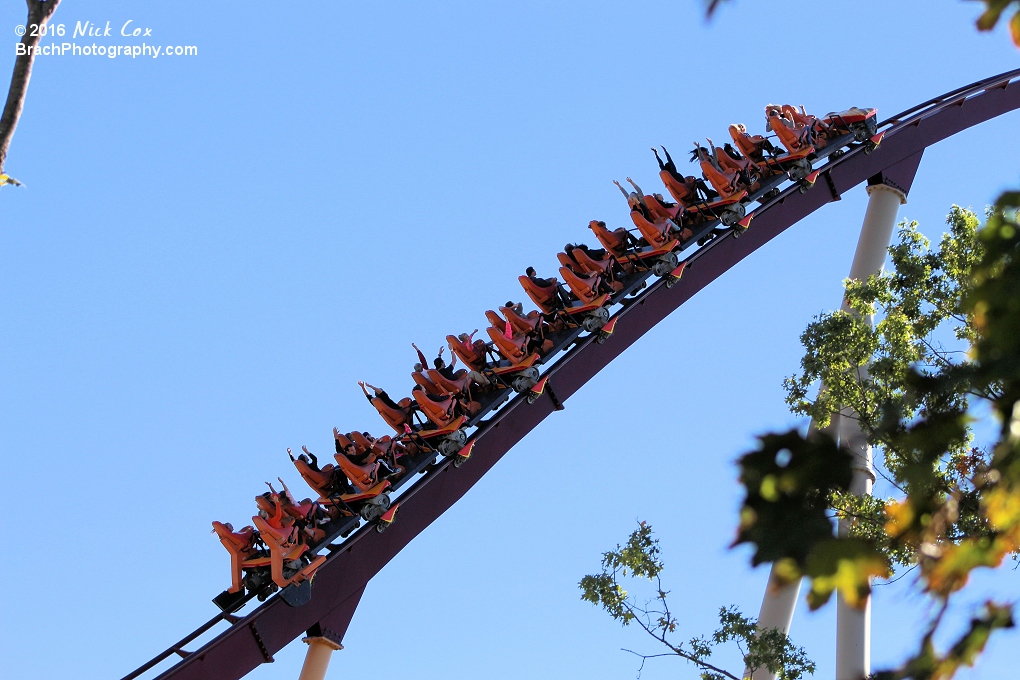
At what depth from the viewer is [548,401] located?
1084 centimetres

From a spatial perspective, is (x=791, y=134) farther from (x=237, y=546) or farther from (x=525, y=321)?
(x=237, y=546)

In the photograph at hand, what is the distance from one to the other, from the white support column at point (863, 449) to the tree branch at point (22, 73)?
4.34 metres

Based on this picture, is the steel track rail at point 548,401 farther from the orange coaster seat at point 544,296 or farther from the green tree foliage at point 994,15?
the green tree foliage at point 994,15

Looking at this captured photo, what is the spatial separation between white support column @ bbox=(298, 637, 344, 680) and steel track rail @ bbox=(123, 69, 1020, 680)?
0.40 ft

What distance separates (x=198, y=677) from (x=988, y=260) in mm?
7096

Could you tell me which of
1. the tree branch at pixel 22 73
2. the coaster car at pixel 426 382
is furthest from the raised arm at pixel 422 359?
the tree branch at pixel 22 73

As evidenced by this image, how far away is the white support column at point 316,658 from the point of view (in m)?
9.11

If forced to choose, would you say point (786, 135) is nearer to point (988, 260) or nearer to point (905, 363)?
point (905, 363)

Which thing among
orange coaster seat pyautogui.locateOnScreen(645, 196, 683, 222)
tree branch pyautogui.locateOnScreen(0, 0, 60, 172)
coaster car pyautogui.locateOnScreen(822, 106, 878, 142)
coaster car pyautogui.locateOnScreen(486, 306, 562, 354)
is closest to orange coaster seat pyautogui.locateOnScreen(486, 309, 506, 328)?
coaster car pyautogui.locateOnScreen(486, 306, 562, 354)

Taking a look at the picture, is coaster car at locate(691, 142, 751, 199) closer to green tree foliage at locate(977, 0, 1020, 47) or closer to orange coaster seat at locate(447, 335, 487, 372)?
orange coaster seat at locate(447, 335, 487, 372)

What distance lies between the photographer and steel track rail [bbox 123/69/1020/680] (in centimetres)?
855

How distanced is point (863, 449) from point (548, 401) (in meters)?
3.86

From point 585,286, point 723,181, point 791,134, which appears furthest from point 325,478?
point 791,134

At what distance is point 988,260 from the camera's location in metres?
2.38
